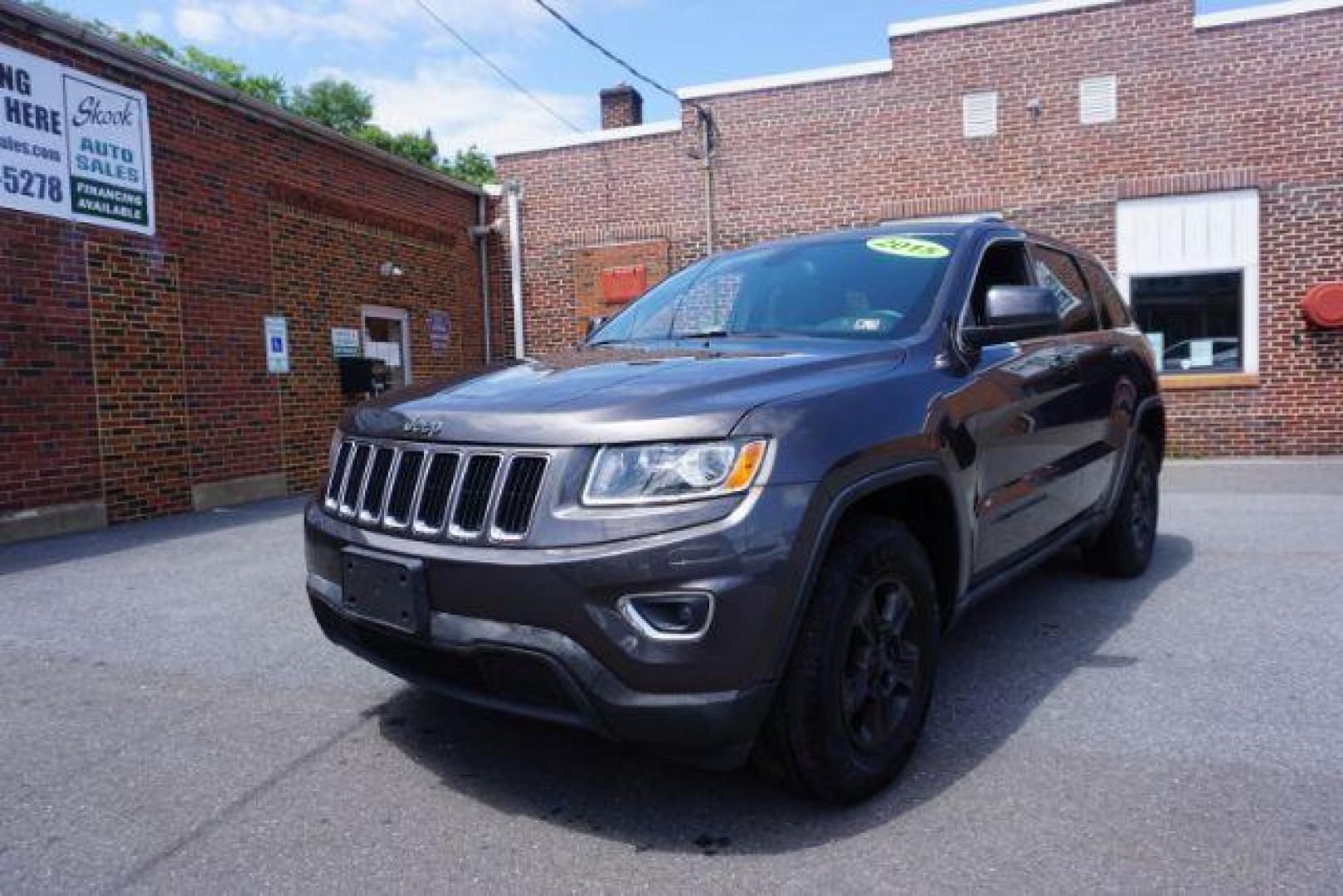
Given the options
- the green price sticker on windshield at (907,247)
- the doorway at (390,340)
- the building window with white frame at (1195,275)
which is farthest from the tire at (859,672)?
the building window with white frame at (1195,275)

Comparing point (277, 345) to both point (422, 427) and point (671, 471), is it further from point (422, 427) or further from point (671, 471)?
point (671, 471)

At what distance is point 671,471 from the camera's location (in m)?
2.24

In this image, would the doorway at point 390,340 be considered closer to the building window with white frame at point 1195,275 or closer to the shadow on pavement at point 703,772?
the shadow on pavement at point 703,772

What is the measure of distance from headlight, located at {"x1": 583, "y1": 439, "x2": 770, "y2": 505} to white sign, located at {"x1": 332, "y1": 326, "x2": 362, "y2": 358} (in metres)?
9.20

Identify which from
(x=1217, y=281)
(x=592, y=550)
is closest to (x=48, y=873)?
(x=592, y=550)

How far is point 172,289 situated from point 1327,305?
12184 mm

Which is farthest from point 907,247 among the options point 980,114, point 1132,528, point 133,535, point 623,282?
point 623,282

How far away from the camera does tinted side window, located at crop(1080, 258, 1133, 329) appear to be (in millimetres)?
4871

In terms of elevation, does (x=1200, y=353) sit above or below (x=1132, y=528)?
above

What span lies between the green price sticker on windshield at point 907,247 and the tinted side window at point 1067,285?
80cm

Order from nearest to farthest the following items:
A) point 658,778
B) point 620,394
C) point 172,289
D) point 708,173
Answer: point 620,394 → point 658,778 → point 172,289 → point 708,173

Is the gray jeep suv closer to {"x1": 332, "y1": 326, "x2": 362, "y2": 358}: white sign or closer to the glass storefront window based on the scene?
{"x1": 332, "y1": 326, "x2": 362, "y2": 358}: white sign

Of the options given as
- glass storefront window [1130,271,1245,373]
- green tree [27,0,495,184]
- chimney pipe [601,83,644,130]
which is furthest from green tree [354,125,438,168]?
glass storefront window [1130,271,1245,373]

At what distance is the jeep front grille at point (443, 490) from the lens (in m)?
2.32
